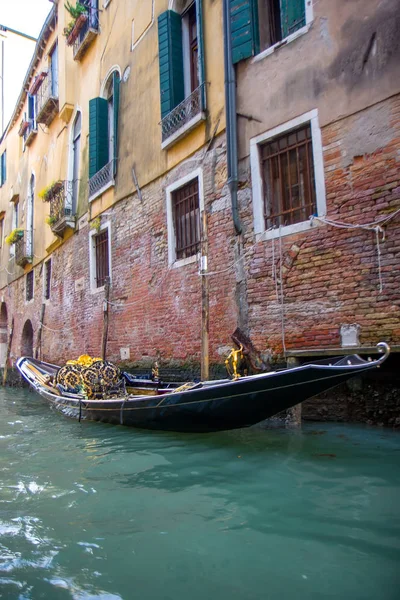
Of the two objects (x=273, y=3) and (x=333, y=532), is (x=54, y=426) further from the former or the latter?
(x=273, y=3)

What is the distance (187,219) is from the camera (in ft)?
Answer: 23.7

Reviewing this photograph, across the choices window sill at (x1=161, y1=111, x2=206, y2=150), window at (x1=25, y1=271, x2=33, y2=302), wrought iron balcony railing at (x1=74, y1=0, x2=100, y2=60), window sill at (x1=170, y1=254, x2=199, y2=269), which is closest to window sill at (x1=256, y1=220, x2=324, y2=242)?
window sill at (x1=170, y1=254, x2=199, y2=269)

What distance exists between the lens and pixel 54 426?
654 centimetres

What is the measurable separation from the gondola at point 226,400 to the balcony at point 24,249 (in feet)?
30.0

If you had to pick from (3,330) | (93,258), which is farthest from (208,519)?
(3,330)

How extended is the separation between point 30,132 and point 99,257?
7190 millimetres

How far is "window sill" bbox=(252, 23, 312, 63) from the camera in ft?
17.6

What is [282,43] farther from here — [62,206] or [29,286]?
[29,286]

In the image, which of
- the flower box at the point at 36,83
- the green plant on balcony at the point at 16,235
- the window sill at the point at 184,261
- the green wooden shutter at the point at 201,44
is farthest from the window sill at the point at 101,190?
the green plant on balcony at the point at 16,235

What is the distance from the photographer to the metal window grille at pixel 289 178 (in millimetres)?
5414

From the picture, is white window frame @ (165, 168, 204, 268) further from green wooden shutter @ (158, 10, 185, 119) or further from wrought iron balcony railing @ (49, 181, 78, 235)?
wrought iron balcony railing @ (49, 181, 78, 235)

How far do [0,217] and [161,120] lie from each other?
13.8 meters

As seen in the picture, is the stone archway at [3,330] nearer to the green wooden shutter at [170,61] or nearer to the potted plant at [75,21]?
the potted plant at [75,21]

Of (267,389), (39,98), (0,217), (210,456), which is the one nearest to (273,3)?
(267,389)
